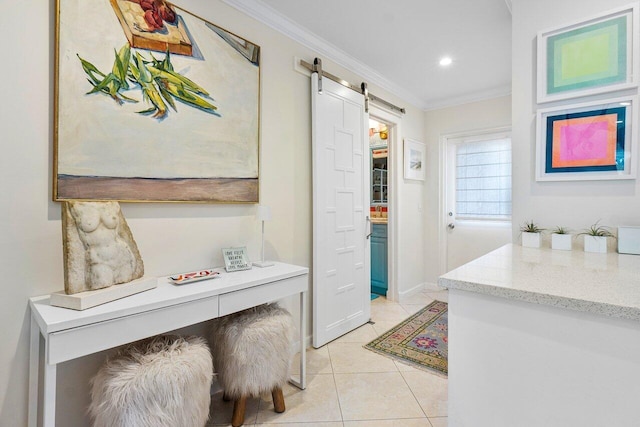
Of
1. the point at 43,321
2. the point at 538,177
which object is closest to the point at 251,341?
the point at 43,321

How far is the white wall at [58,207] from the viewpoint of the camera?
1266mm

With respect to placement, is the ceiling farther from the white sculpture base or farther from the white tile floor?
the white tile floor

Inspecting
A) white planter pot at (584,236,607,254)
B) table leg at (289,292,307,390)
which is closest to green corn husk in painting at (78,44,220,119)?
table leg at (289,292,307,390)

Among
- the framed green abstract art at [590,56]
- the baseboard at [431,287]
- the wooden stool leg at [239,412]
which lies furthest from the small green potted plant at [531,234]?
the baseboard at [431,287]

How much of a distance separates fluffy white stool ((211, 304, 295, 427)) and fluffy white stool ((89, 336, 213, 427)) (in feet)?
0.76

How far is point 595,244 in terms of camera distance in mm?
1547

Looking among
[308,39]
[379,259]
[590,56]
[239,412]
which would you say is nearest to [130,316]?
[239,412]

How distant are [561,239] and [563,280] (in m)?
0.82

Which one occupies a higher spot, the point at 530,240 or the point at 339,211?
the point at 339,211

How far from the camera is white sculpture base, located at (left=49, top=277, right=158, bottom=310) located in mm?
1155

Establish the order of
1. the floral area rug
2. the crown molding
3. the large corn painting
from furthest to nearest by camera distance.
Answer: the floral area rug
the crown molding
the large corn painting

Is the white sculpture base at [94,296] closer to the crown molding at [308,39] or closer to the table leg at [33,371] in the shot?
the table leg at [33,371]

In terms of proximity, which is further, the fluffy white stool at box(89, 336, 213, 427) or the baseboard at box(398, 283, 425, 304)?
the baseboard at box(398, 283, 425, 304)

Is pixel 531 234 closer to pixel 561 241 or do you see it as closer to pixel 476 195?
pixel 561 241
